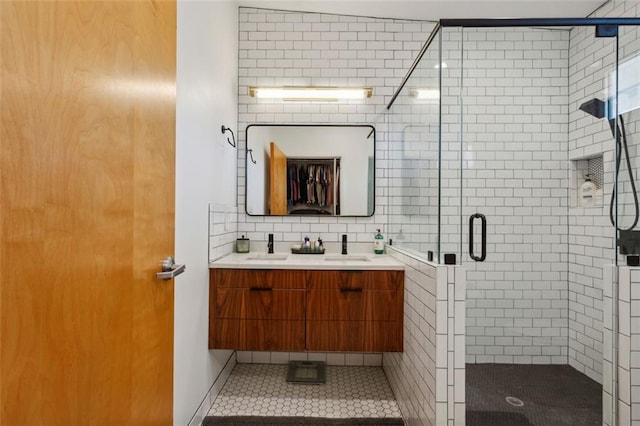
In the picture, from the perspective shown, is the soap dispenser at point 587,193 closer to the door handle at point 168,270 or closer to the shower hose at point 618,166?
the shower hose at point 618,166

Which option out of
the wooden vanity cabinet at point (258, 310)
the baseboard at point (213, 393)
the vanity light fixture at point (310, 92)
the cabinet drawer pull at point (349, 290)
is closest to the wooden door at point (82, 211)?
the baseboard at point (213, 393)

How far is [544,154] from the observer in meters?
2.24

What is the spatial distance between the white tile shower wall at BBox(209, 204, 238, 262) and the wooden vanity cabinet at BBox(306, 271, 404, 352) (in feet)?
2.14

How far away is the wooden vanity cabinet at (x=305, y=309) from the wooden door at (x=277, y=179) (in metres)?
0.81

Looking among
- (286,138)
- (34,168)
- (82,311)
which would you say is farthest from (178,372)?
(286,138)

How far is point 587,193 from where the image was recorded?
1.91 meters

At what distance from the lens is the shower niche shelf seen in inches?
71.6

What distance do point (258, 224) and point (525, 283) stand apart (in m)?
2.04

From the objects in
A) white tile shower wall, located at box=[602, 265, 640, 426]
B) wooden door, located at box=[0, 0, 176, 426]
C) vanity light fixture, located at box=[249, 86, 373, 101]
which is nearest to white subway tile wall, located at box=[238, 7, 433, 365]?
vanity light fixture, located at box=[249, 86, 373, 101]

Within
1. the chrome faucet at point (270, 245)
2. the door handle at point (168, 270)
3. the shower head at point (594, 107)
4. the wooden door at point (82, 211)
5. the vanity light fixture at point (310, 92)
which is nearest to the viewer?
the wooden door at point (82, 211)

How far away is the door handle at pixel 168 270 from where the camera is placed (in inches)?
44.8

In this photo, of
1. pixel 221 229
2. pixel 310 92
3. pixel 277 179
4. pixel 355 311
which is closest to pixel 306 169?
pixel 277 179

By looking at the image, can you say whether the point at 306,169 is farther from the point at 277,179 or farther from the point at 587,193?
the point at 587,193

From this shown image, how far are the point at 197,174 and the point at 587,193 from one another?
219 cm
